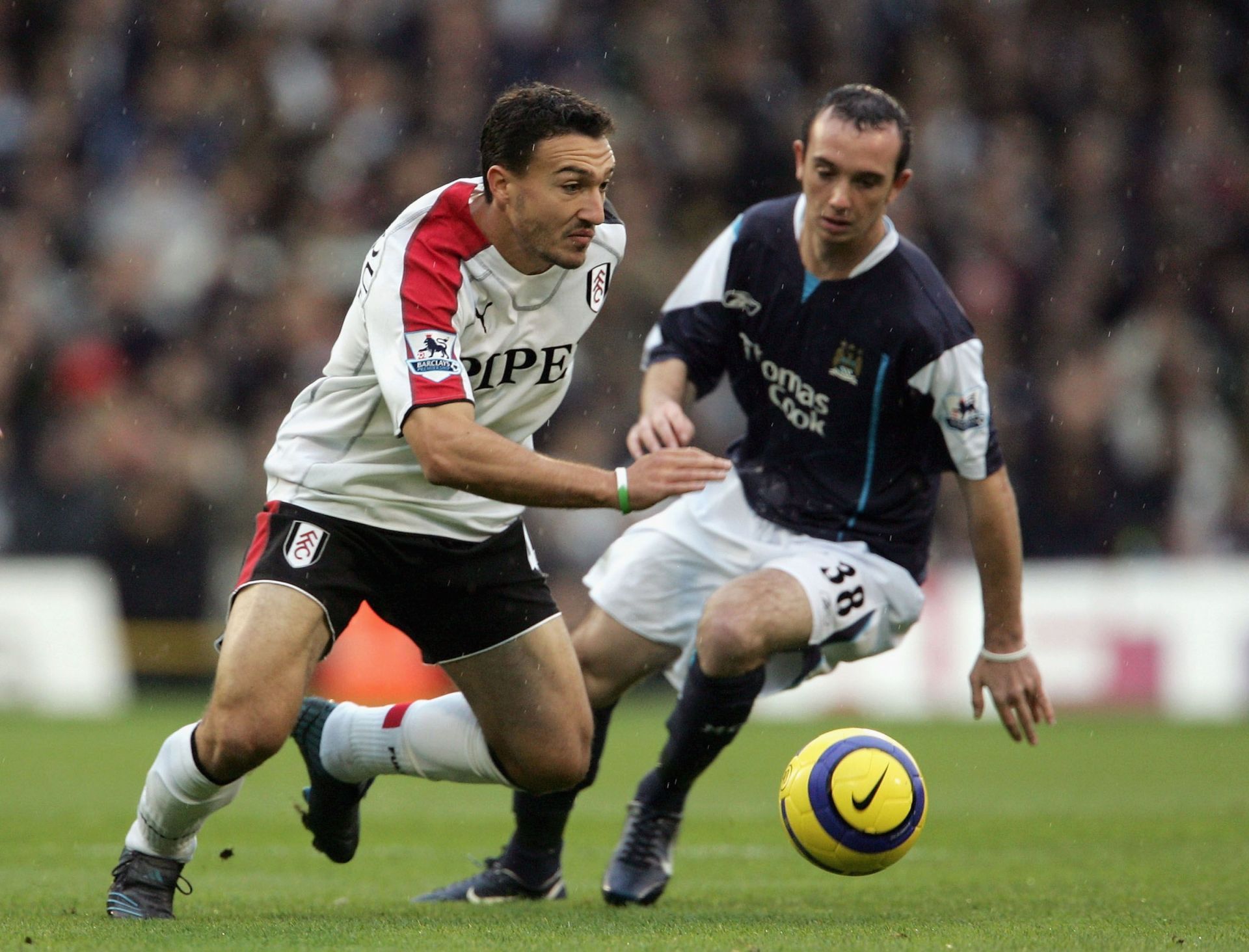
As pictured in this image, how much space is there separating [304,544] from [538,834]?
1.36 metres

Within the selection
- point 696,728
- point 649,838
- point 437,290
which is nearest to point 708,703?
point 696,728

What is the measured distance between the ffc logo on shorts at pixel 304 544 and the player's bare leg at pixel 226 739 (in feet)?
0.37

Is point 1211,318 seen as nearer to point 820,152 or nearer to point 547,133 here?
point 820,152

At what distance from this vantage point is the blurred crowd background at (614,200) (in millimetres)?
13070

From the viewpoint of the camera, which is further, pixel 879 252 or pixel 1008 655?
pixel 879 252

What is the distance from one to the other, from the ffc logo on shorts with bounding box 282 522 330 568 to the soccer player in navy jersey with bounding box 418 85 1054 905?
0.92m

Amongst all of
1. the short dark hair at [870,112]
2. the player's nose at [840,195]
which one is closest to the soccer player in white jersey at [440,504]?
the player's nose at [840,195]

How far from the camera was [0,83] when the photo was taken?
47.0ft

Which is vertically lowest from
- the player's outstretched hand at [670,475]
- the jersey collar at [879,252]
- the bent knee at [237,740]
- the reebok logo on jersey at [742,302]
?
the bent knee at [237,740]

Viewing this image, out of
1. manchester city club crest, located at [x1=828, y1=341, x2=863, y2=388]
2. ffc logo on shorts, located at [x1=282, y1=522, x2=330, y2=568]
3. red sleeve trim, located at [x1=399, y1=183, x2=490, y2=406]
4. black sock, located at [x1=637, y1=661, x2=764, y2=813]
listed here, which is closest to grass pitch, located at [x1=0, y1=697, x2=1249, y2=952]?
black sock, located at [x1=637, y1=661, x2=764, y2=813]

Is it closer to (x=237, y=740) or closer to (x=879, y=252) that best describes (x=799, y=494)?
(x=879, y=252)

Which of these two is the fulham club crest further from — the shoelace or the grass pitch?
the grass pitch

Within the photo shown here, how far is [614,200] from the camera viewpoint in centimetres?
1430

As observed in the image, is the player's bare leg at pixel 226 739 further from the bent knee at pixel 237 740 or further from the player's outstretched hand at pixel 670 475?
the player's outstretched hand at pixel 670 475
